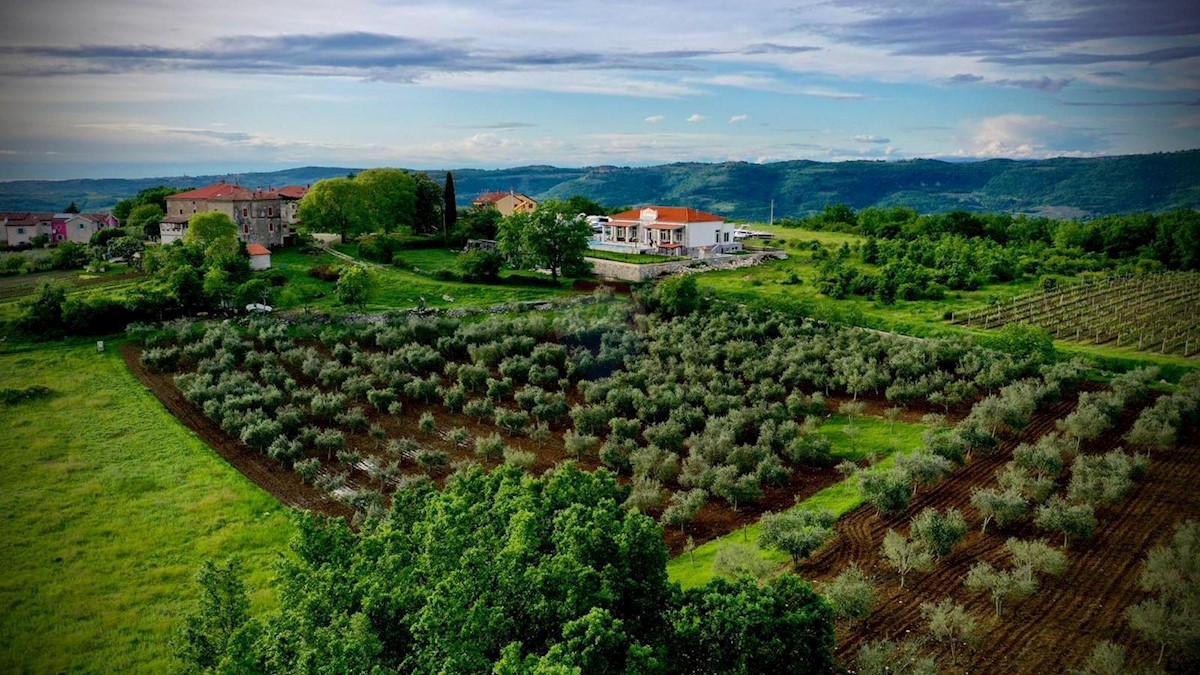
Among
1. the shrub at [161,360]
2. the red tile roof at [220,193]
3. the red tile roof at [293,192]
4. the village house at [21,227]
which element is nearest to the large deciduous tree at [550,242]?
the red tile roof at [220,193]

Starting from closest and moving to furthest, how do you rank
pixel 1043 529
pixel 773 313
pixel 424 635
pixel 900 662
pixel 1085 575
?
pixel 424 635, pixel 900 662, pixel 1085 575, pixel 1043 529, pixel 773 313

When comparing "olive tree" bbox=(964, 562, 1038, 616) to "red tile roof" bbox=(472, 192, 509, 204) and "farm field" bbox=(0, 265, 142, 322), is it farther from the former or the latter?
"red tile roof" bbox=(472, 192, 509, 204)

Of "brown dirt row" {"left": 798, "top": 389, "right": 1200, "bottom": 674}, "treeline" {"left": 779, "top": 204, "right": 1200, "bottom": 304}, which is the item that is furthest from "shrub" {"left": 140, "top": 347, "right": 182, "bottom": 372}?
"treeline" {"left": 779, "top": 204, "right": 1200, "bottom": 304}

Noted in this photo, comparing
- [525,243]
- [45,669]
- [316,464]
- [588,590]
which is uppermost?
[525,243]

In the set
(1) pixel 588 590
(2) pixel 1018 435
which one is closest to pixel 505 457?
(1) pixel 588 590

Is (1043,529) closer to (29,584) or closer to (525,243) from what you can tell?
(29,584)

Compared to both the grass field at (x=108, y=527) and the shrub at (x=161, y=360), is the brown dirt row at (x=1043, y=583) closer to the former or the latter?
the grass field at (x=108, y=527)
